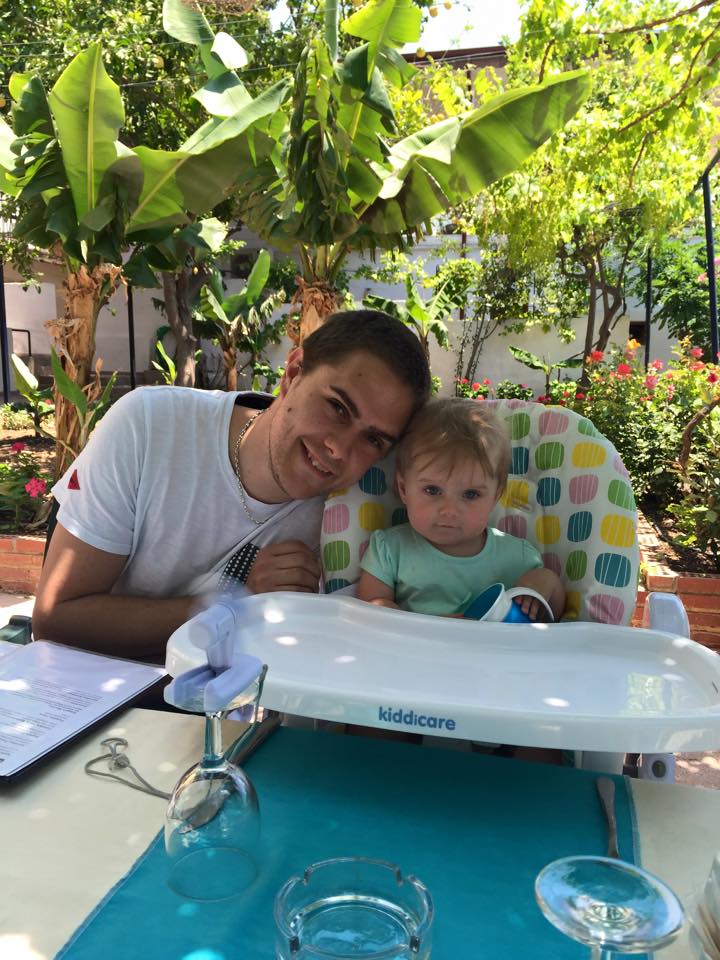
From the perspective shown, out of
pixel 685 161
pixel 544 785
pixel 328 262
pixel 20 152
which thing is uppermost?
pixel 685 161

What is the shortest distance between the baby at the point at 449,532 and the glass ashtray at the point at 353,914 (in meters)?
1.10

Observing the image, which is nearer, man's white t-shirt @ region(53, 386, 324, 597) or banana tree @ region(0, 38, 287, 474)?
man's white t-shirt @ region(53, 386, 324, 597)

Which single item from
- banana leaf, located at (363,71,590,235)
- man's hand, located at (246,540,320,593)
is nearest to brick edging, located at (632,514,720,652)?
banana leaf, located at (363,71,590,235)

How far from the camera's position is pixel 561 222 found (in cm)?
870

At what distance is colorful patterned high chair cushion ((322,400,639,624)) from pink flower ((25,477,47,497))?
514 centimetres

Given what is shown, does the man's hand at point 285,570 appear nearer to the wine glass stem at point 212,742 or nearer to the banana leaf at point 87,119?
the wine glass stem at point 212,742

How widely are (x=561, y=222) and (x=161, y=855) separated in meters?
8.78

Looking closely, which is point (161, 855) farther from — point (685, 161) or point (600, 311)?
point (600, 311)

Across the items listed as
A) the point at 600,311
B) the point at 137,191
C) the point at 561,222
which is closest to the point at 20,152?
the point at 137,191

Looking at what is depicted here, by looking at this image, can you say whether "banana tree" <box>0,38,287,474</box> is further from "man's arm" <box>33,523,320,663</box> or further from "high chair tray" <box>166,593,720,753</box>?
"high chair tray" <box>166,593,720,753</box>

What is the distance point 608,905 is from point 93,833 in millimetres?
778

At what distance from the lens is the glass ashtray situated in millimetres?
825

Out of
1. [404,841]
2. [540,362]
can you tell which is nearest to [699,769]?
[404,841]

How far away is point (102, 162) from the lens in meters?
4.28
